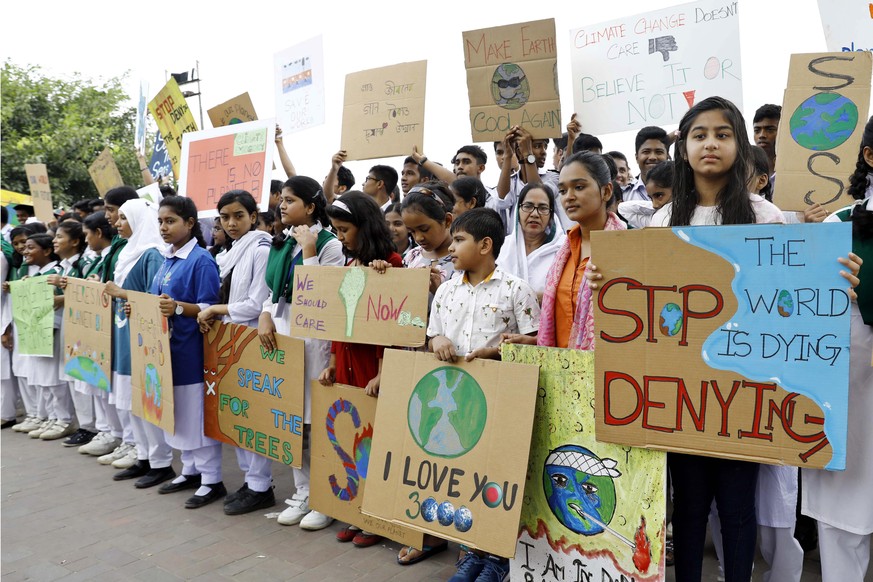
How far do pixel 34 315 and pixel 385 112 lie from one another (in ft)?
12.9

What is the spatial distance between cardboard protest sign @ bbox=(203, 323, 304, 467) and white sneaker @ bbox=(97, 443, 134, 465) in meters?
1.43

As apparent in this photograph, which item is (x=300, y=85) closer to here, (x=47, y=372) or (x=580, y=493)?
(x=47, y=372)

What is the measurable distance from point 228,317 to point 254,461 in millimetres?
984

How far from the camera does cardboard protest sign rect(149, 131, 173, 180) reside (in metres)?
7.52

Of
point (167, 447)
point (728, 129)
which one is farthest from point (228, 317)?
point (728, 129)

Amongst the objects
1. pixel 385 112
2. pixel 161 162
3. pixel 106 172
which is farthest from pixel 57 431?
pixel 385 112

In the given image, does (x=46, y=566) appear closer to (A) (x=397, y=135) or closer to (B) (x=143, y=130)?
(A) (x=397, y=135)

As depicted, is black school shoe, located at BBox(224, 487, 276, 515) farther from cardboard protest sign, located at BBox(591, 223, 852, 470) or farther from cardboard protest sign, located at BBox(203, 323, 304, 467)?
cardboard protest sign, located at BBox(591, 223, 852, 470)

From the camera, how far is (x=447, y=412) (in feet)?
9.47

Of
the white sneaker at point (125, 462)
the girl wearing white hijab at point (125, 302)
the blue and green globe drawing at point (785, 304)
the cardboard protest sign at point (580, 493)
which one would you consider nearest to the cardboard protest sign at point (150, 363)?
the girl wearing white hijab at point (125, 302)

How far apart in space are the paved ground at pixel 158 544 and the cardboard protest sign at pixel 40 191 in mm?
5599

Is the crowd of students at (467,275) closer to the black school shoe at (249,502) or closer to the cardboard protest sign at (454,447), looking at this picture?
the black school shoe at (249,502)

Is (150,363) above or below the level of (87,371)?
above

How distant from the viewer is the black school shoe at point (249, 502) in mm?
4383
